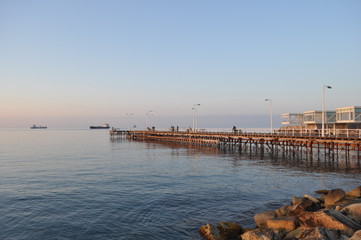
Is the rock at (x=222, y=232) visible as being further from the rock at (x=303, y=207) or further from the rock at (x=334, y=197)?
the rock at (x=334, y=197)

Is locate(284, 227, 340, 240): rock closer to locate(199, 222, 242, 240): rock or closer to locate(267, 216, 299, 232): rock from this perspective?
locate(267, 216, 299, 232): rock

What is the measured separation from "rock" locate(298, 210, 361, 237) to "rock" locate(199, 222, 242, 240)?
9.40 ft

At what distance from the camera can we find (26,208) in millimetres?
16969

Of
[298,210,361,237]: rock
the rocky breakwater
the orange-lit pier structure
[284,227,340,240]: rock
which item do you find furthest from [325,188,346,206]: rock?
the orange-lit pier structure

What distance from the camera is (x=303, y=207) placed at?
12.8 metres

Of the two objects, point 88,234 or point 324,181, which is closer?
point 88,234

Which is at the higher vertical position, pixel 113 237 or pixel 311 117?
pixel 311 117

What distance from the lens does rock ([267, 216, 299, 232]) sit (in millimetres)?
11156

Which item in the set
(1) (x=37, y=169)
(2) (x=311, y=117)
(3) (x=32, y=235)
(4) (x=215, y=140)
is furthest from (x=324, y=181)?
(2) (x=311, y=117)

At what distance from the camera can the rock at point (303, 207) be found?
12.6m

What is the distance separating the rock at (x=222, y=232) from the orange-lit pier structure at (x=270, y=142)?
1103 inches

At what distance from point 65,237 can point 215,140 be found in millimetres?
51714

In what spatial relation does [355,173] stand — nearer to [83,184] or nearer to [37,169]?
[83,184]

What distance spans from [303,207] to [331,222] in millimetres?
2677
